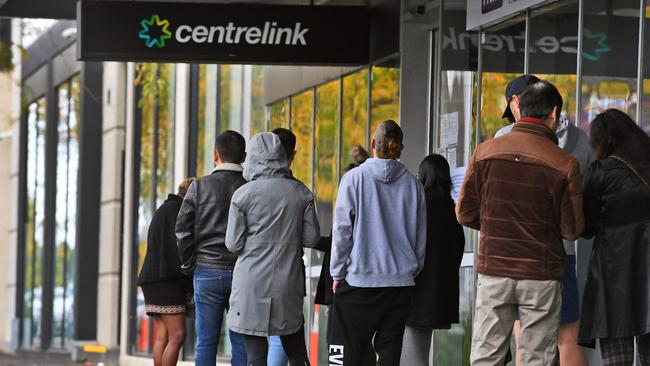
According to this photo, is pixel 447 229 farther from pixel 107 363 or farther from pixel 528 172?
pixel 107 363

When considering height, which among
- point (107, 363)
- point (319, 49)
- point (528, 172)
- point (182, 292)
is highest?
point (319, 49)

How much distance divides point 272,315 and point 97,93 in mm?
18245

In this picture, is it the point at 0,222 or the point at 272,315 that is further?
the point at 0,222

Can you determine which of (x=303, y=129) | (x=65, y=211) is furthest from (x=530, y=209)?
(x=65, y=211)

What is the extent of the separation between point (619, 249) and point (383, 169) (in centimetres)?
199

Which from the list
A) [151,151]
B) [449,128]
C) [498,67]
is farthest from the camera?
[151,151]

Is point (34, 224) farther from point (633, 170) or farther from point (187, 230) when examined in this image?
point (633, 170)

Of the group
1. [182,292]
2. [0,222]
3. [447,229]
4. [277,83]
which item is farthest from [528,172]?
[0,222]

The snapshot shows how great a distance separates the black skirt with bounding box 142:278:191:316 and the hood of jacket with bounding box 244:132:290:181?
270 centimetres

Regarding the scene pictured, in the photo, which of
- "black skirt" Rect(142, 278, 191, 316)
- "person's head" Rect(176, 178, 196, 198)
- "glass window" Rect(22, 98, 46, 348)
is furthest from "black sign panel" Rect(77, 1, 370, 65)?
"glass window" Rect(22, 98, 46, 348)

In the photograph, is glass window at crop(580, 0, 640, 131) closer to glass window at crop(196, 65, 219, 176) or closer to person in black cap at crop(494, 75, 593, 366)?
person in black cap at crop(494, 75, 593, 366)

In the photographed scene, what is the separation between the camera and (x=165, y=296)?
40.2 ft

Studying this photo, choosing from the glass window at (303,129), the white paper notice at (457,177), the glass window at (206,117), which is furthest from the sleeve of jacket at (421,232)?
the glass window at (206,117)

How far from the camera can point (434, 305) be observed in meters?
9.98
